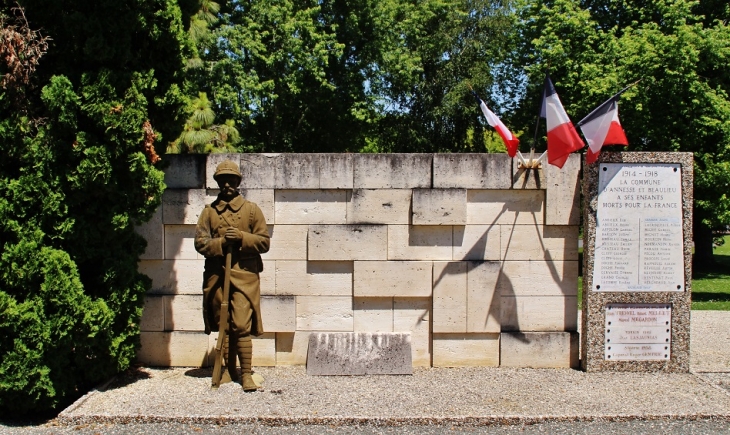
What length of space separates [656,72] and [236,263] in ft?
48.2

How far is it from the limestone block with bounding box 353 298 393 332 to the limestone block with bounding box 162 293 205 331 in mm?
1764

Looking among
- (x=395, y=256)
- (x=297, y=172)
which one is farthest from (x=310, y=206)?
(x=395, y=256)

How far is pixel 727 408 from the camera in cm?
613

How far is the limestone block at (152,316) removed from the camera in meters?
7.55

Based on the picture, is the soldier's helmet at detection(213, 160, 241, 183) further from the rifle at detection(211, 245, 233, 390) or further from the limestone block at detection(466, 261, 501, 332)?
the limestone block at detection(466, 261, 501, 332)

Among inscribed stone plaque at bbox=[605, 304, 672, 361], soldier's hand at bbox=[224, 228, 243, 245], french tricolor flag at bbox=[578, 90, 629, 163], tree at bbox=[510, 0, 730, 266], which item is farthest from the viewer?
tree at bbox=[510, 0, 730, 266]

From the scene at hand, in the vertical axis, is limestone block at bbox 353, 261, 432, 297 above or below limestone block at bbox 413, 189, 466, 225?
below

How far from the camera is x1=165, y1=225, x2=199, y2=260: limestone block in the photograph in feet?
24.8

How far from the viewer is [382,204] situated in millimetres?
7520

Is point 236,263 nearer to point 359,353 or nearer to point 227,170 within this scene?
point 227,170

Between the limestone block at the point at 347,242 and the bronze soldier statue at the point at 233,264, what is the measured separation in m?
0.89

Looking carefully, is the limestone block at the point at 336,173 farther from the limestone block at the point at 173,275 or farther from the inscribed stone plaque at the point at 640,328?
the inscribed stone plaque at the point at 640,328

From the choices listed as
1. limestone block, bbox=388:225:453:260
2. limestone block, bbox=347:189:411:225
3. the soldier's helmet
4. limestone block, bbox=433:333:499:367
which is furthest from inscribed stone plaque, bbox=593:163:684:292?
the soldier's helmet

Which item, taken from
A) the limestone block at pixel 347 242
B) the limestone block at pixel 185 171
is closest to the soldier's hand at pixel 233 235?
the limestone block at pixel 347 242
